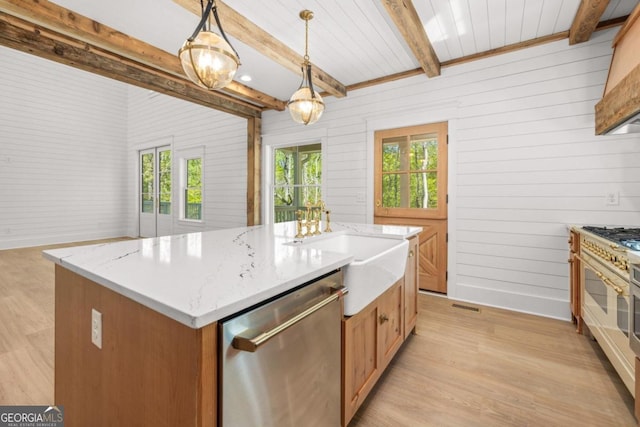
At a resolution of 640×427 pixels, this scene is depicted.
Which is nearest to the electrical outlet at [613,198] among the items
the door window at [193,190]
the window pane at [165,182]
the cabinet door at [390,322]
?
the cabinet door at [390,322]

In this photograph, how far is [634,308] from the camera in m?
1.47

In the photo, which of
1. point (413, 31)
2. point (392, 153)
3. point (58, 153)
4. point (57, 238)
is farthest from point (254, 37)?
point (57, 238)

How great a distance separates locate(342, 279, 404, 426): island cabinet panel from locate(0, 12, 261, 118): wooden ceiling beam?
378 centimetres

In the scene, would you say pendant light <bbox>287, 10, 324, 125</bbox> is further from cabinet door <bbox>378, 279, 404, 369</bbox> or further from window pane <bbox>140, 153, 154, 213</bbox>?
window pane <bbox>140, 153, 154, 213</bbox>

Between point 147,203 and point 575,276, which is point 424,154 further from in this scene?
point 147,203

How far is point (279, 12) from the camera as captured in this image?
2555mm

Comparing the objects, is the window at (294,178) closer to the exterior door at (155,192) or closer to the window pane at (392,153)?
the window pane at (392,153)

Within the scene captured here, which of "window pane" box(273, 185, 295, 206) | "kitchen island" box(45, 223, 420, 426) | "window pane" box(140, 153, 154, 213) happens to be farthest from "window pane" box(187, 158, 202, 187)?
"kitchen island" box(45, 223, 420, 426)

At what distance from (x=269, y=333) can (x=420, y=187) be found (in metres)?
3.28

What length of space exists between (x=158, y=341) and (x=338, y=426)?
947 millimetres

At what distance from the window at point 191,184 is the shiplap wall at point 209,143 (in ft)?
0.44

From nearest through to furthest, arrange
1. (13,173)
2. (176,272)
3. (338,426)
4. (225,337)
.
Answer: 1. (225,337)
2. (176,272)
3. (338,426)
4. (13,173)

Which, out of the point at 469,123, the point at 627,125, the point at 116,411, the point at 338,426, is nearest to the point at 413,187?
the point at 469,123

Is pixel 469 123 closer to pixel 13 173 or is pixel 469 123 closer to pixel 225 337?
pixel 225 337
